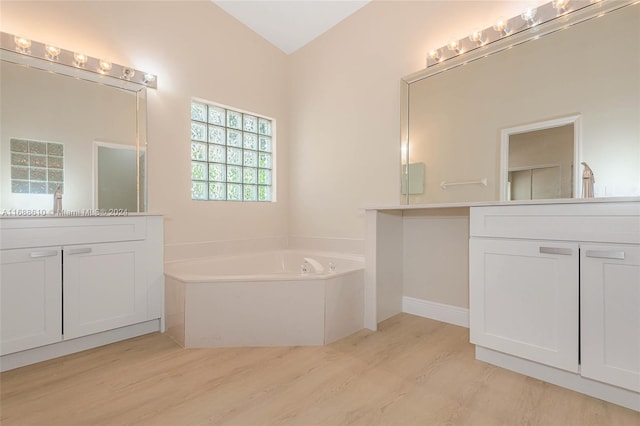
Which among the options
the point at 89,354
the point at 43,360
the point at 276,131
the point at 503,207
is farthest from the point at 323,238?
the point at 43,360

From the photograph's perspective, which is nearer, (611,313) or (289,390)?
(611,313)

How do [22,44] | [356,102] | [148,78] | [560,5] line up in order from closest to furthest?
[560,5] < [22,44] < [148,78] < [356,102]

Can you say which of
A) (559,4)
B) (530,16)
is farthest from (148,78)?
(559,4)

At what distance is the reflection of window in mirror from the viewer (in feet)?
5.94

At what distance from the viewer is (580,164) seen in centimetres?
175

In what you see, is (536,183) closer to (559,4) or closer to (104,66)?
(559,4)

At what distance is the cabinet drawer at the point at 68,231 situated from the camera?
1.69m

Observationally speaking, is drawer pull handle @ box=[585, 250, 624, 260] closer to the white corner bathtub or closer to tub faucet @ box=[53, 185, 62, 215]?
the white corner bathtub

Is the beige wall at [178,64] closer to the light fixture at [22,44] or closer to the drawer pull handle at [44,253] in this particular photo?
the light fixture at [22,44]

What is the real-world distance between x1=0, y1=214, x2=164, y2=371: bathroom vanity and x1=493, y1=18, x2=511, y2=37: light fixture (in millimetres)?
2697

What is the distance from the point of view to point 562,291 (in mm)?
1467

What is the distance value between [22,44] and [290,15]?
6.68 feet

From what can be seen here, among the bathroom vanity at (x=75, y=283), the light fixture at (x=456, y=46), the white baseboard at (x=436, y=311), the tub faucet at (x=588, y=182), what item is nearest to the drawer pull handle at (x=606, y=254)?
the tub faucet at (x=588, y=182)

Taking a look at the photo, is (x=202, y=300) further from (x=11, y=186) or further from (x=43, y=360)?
(x=11, y=186)
